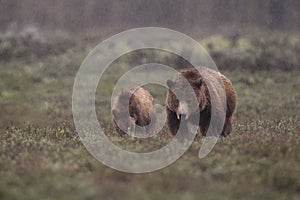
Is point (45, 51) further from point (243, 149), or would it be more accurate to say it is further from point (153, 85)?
point (243, 149)

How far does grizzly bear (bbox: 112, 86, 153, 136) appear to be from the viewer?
13.2 metres

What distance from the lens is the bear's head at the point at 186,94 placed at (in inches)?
398

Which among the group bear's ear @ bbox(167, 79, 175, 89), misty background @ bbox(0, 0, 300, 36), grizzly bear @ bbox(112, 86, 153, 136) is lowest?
bear's ear @ bbox(167, 79, 175, 89)

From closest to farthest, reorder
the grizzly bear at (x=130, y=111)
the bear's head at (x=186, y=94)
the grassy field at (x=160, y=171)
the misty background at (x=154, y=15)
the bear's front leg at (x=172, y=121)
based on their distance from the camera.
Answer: the grassy field at (x=160, y=171), the bear's head at (x=186, y=94), the bear's front leg at (x=172, y=121), the grizzly bear at (x=130, y=111), the misty background at (x=154, y=15)

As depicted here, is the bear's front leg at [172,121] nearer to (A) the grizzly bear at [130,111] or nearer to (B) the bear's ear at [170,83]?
(B) the bear's ear at [170,83]

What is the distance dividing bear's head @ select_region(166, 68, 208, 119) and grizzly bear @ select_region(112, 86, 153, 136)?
2.84 m

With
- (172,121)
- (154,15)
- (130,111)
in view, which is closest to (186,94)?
(172,121)

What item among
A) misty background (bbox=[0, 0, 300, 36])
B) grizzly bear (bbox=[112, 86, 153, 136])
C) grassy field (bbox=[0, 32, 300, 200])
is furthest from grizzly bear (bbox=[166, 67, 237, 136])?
misty background (bbox=[0, 0, 300, 36])

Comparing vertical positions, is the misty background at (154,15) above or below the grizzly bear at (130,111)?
above

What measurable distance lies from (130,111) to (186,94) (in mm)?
3338

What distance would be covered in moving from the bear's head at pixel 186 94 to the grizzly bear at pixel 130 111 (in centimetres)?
284

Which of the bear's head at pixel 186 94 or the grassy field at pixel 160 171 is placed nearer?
the grassy field at pixel 160 171

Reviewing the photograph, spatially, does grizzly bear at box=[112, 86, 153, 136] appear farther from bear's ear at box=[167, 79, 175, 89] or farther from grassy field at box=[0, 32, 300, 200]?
bear's ear at box=[167, 79, 175, 89]

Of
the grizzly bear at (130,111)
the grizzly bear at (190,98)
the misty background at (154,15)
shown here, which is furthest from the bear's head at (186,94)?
the misty background at (154,15)
